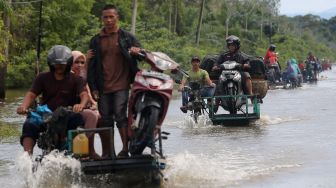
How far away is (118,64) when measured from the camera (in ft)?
28.5

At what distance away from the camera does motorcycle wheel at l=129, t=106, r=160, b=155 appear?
7.98 metres

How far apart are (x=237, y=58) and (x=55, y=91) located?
699 centimetres

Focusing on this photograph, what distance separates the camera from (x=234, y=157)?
10078mm

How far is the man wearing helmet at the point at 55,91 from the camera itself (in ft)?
26.5

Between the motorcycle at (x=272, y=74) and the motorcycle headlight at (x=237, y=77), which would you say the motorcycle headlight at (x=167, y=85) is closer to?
the motorcycle headlight at (x=237, y=77)

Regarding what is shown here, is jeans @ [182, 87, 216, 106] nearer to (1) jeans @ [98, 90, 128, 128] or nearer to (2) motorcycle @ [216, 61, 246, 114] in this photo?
(2) motorcycle @ [216, 61, 246, 114]

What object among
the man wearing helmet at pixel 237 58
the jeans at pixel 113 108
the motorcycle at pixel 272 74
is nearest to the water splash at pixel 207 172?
the jeans at pixel 113 108

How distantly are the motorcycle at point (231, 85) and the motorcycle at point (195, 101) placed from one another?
0.39 metres

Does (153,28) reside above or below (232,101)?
above

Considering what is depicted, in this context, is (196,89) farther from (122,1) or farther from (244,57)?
(122,1)

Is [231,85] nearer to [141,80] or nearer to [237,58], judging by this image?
[237,58]

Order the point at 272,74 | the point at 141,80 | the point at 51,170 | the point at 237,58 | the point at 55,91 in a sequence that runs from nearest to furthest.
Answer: the point at 51,170, the point at 141,80, the point at 55,91, the point at 237,58, the point at 272,74

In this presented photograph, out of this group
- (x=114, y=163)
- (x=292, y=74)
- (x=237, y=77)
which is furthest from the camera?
(x=292, y=74)

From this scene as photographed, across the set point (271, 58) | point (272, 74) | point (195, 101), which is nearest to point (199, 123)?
point (195, 101)
